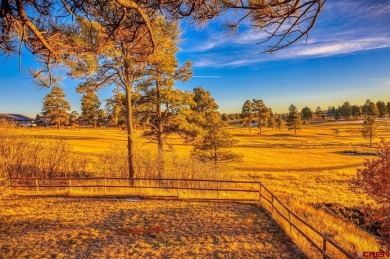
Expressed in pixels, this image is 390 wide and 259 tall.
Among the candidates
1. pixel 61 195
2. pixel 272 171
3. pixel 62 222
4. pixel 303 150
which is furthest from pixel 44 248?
pixel 303 150

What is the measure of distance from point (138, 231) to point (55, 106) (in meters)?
69.5

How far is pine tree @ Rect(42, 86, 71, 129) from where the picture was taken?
7156 cm

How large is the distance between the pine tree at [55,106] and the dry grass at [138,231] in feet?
204

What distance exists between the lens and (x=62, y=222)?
1170cm

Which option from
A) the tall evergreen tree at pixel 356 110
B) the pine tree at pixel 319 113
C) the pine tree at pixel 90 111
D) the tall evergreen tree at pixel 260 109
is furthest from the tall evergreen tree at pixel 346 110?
the pine tree at pixel 90 111

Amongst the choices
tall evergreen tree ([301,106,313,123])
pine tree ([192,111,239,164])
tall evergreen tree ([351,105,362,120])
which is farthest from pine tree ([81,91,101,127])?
tall evergreen tree ([351,105,362,120])

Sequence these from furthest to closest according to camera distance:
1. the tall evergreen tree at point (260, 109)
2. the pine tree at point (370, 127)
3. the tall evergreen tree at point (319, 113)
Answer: the tall evergreen tree at point (319, 113), the tall evergreen tree at point (260, 109), the pine tree at point (370, 127)

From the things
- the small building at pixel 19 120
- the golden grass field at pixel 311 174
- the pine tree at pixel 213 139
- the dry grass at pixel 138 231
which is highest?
the small building at pixel 19 120

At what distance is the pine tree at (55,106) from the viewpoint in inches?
2817

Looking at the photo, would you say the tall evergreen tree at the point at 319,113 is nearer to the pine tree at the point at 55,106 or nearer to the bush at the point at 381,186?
the pine tree at the point at 55,106

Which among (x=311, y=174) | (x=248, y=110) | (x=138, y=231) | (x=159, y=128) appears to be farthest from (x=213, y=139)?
(x=248, y=110)

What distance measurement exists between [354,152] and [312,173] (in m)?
24.6

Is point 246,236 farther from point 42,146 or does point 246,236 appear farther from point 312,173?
point 312,173

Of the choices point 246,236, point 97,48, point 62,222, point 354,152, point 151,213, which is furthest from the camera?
point 354,152
